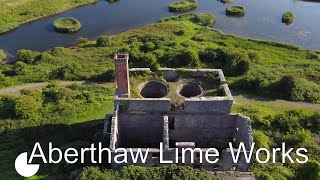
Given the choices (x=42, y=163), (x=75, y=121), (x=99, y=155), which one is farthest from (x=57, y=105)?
(x=99, y=155)

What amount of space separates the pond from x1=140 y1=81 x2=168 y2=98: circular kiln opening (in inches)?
847

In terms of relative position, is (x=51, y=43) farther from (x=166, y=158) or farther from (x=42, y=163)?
(x=166, y=158)

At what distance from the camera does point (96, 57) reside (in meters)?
37.1

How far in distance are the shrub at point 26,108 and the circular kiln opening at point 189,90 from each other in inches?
456

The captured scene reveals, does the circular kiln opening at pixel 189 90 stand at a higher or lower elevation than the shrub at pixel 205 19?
lower

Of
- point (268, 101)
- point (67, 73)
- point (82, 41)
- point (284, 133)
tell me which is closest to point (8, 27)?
point (82, 41)

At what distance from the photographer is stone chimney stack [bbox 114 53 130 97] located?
2044 centimetres

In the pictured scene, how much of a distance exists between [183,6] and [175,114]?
31.0 meters

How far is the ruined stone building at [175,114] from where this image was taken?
21.0 metres

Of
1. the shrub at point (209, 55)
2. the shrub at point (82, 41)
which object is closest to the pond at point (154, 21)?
the shrub at point (82, 41)

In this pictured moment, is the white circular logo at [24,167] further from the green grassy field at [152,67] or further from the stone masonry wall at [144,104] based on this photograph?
the stone masonry wall at [144,104]

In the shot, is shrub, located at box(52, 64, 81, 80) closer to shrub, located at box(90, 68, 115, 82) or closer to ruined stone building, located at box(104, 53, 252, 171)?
shrub, located at box(90, 68, 115, 82)

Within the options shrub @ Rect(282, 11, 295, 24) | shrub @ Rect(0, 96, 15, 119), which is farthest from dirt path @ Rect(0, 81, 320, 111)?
shrub @ Rect(282, 11, 295, 24)

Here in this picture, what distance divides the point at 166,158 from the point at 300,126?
36.7 feet
